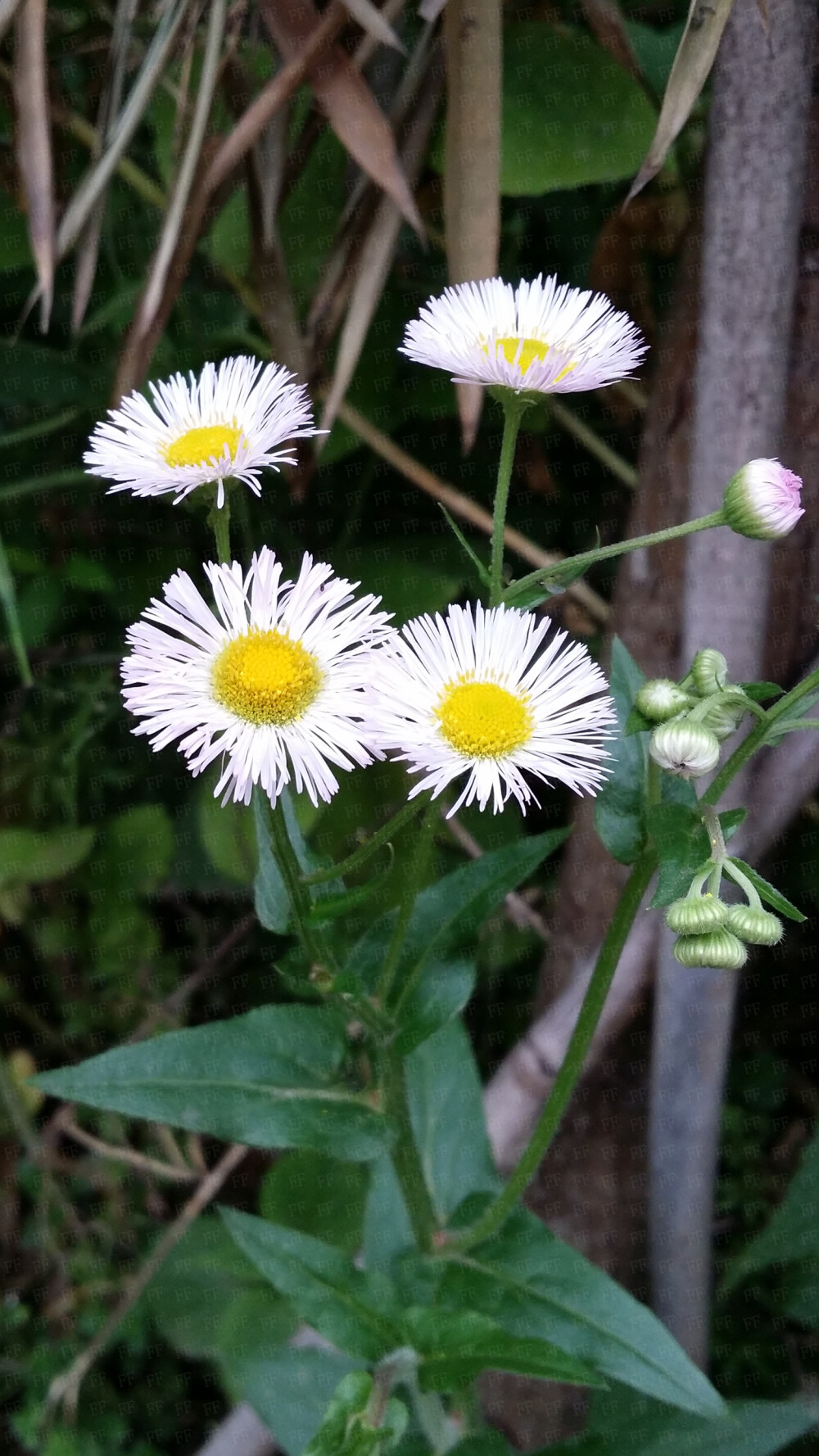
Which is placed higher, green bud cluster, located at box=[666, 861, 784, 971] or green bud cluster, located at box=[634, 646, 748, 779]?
green bud cluster, located at box=[634, 646, 748, 779]

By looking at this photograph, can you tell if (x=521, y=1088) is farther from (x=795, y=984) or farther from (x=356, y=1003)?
(x=356, y=1003)

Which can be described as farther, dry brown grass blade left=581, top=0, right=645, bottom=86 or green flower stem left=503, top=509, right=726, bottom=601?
dry brown grass blade left=581, top=0, right=645, bottom=86

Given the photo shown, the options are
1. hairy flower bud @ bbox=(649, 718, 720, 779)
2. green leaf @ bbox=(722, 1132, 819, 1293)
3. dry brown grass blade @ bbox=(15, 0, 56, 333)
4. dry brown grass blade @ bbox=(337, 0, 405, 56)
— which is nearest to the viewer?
hairy flower bud @ bbox=(649, 718, 720, 779)

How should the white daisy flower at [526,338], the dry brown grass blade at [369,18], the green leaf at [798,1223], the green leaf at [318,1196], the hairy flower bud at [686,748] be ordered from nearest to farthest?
1. the hairy flower bud at [686,748]
2. the white daisy flower at [526,338]
3. the dry brown grass blade at [369,18]
4. the green leaf at [798,1223]
5. the green leaf at [318,1196]

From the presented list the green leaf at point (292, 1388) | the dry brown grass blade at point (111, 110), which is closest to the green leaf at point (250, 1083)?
the green leaf at point (292, 1388)

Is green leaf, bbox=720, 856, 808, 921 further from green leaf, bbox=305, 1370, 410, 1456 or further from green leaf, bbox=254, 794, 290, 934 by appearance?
green leaf, bbox=305, 1370, 410, 1456

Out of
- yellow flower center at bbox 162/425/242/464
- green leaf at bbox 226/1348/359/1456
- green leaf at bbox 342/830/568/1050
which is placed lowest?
green leaf at bbox 226/1348/359/1456

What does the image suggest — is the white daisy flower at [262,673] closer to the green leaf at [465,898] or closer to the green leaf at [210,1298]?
the green leaf at [465,898]

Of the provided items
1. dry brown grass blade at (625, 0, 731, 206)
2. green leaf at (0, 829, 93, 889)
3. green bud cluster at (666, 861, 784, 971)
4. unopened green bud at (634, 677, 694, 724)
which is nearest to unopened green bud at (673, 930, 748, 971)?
green bud cluster at (666, 861, 784, 971)
